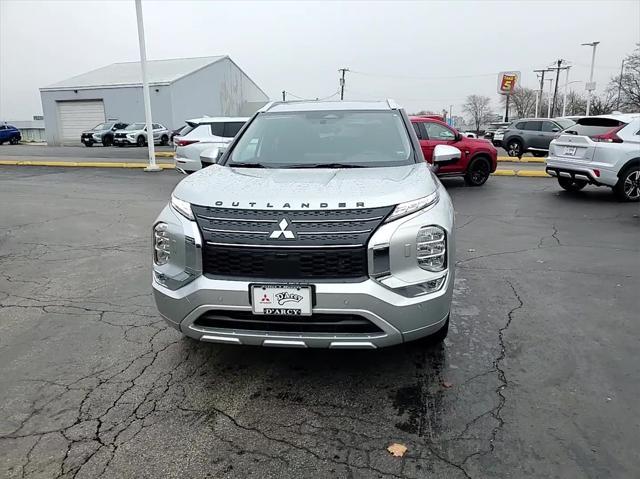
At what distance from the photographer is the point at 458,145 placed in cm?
1180

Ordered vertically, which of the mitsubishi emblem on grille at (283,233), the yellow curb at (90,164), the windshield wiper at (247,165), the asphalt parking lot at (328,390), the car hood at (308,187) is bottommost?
the yellow curb at (90,164)

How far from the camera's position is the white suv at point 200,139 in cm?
1271

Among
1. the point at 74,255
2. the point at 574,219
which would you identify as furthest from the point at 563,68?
the point at 74,255

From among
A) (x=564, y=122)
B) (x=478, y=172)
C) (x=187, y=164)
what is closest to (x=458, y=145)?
(x=478, y=172)

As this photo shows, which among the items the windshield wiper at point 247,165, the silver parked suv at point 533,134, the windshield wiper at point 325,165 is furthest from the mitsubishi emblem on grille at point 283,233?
the silver parked suv at point 533,134

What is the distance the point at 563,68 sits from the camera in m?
58.4

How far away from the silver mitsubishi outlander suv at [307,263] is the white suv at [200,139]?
9.72 metres

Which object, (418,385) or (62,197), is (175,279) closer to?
(418,385)

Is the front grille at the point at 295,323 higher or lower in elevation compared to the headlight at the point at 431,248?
lower

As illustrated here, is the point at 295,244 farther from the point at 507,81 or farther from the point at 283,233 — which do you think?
the point at 507,81

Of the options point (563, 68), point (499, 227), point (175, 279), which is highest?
point (563, 68)

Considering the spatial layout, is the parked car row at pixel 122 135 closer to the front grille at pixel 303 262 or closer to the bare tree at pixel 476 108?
the front grille at pixel 303 262

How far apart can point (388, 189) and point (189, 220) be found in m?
1.25

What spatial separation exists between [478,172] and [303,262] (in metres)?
10.5
